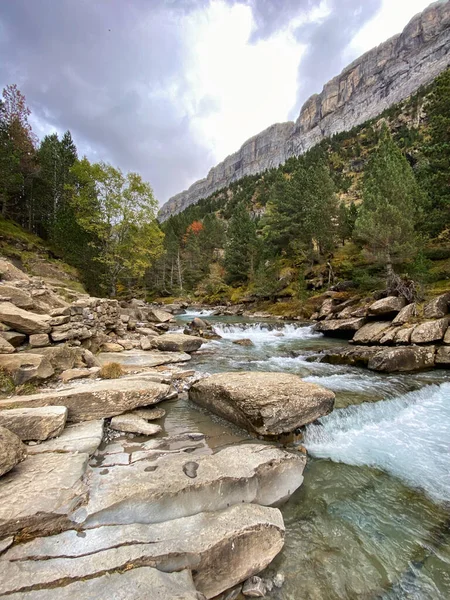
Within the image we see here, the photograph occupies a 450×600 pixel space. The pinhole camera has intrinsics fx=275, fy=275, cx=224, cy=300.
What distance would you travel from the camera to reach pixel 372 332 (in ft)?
54.2

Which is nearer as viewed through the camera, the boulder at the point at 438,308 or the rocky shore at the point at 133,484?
the rocky shore at the point at 133,484

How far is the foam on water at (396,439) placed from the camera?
18.6 ft

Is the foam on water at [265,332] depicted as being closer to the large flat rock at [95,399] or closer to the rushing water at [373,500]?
the rushing water at [373,500]

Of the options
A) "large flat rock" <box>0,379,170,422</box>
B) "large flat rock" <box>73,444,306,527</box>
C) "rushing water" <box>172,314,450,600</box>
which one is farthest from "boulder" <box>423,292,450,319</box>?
"large flat rock" <box>0,379,170,422</box>

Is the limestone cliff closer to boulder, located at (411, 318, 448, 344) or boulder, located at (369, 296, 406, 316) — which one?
boulder, located at (369, 296, 406, 316)

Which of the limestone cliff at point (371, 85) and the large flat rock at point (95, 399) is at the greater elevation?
the limestone cliff at point (371, 85)

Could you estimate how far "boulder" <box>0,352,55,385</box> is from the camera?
6637 millimetres

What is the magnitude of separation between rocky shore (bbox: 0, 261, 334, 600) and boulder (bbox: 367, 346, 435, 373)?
651cm

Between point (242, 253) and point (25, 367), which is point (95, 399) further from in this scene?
point (242, 253)

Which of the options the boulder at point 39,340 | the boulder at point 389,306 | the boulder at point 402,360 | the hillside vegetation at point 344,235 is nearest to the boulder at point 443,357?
the boulder at point 402,360

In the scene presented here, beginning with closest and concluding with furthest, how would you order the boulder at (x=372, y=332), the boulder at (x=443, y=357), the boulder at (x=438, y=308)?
the boulder at (x=443, y=357) → the boulder at (x=438, y=308) → the boulder at (x=372, y=332)

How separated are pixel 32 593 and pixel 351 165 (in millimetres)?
98899

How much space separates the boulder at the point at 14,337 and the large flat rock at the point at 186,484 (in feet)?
18.5

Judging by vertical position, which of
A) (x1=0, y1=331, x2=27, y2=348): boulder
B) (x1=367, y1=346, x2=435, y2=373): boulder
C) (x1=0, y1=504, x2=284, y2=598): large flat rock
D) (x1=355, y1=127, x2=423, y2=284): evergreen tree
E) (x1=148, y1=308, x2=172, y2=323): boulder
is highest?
(x1=355, y1=127, x2=423, y2=284): evergreen tree
